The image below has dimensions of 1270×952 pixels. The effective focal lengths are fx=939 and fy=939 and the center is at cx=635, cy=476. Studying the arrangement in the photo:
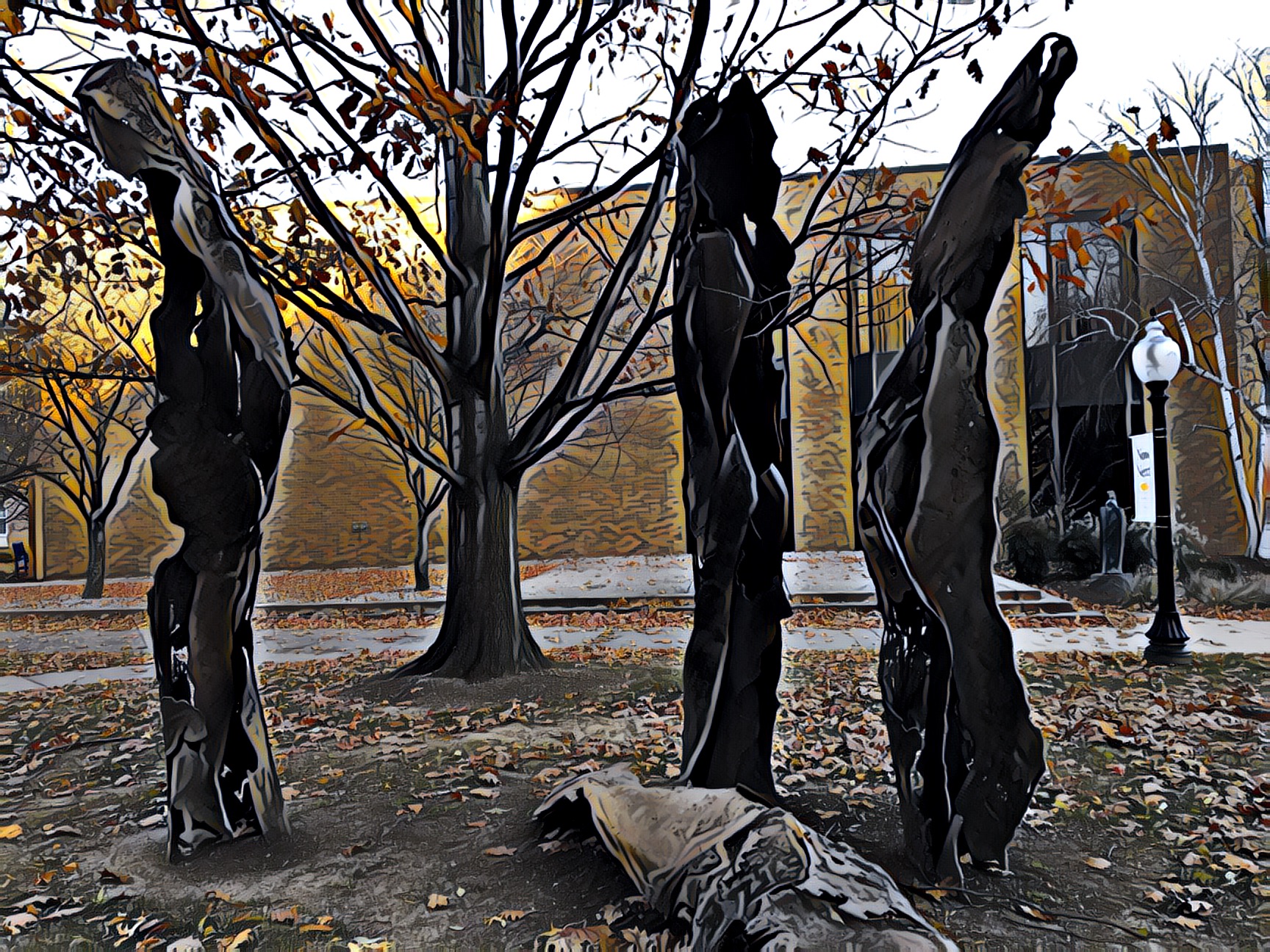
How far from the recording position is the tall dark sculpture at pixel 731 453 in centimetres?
453

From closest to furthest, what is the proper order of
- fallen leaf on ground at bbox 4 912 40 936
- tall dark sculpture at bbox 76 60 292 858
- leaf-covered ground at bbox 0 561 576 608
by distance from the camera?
fallen leaf on ground at bbox 4 912 40 936 → tall dark sculpture at bbox 76 60 292 858 → leaf-covered ground at bbox 0 561 576 608

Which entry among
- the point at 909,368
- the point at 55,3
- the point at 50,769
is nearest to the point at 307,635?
the point at 50,769

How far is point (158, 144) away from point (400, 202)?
13.8 feet

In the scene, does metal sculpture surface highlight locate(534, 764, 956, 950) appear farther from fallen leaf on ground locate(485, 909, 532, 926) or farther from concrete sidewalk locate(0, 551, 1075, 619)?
concrete sidewalk locate(0, 551, 1075, 619)

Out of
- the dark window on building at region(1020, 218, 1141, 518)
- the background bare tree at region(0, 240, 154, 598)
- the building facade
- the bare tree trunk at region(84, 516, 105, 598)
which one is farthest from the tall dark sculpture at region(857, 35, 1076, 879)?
the bare tree trunk at region(84, 516, 105, 598)

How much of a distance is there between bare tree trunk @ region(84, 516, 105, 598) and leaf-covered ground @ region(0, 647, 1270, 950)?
529 inches

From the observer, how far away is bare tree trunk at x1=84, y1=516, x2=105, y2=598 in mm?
20734

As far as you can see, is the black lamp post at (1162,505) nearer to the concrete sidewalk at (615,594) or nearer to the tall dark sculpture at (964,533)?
the concrete sidewalk at (615,594)

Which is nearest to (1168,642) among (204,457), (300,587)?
(204,457)

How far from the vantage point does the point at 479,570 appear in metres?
9.15

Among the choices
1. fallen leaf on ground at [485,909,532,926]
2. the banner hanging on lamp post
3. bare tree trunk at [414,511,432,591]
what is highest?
the banner hanging on lamp post

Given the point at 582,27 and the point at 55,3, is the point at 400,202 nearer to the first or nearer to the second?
the point at 582,27

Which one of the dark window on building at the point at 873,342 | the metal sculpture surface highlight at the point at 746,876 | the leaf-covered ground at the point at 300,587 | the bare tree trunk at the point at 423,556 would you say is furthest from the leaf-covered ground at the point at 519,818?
the dark window on building at the point at 873,342

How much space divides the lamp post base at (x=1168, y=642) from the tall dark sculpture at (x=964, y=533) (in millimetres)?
6611
